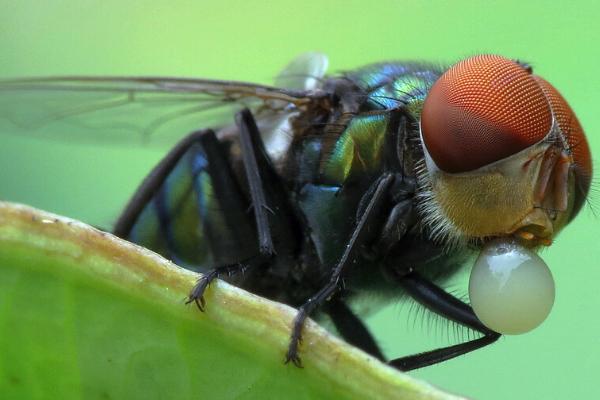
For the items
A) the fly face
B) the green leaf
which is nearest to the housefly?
the fly face

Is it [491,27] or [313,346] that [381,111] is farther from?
[491,27]

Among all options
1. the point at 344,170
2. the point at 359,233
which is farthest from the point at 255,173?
the point at 359,233

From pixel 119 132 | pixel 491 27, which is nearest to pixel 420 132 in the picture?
pixel 119 132

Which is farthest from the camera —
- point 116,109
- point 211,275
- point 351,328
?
point 116,109

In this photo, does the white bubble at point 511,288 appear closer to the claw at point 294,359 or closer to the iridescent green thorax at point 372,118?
the iridescent green thorax at point 372,118

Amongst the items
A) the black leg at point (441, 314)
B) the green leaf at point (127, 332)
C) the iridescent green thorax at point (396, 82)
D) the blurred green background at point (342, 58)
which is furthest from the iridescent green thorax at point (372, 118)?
the green leaf at point (127, 332)

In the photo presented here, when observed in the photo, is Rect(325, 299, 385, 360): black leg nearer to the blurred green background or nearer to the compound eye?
the blurred green background

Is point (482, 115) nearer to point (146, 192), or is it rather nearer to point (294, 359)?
point (294, 359)
